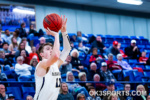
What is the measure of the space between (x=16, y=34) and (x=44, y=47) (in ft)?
24.3

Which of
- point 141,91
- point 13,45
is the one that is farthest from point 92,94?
point 13,45

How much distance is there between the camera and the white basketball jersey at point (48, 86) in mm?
4113

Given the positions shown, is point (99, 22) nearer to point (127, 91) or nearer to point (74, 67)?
point (74, 67)

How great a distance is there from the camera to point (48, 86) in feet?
13.5

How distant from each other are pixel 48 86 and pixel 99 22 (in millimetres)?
14304

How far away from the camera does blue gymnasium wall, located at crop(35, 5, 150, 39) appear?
16.6 metres

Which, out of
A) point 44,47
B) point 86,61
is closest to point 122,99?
point 86,61

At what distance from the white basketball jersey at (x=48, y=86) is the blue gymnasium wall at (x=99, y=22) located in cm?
1179

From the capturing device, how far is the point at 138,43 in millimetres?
16188

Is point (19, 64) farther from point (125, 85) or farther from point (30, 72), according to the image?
point (125, 85)

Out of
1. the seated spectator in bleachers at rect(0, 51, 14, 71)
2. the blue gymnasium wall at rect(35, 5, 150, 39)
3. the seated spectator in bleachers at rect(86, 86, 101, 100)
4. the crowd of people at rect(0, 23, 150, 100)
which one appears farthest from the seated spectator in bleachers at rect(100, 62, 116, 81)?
the blue gymnasium wall at rect(35, 5, 150, 39)

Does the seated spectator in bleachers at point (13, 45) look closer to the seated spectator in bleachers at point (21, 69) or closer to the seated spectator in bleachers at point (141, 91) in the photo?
the seated spectator in bleachers at point (21, 69)

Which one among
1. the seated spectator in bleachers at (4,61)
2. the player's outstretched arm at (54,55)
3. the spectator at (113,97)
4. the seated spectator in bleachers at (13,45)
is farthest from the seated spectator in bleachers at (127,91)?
the player's outstretched arm at (54,55)

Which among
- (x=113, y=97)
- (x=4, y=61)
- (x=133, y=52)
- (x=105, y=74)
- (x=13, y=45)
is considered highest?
(x=13, y=45)
